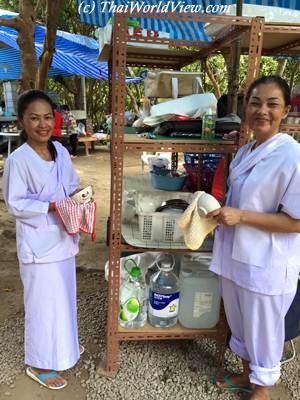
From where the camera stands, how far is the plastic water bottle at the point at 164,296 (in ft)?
7.32

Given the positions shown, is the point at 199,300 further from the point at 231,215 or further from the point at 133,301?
the point at 231,215

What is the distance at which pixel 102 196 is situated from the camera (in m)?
6.60

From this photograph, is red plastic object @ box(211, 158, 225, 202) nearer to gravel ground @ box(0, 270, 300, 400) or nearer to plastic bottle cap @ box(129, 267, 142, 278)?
plastic bottle cap @ box(129, 267, 142, 278)

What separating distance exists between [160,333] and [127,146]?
1171mm

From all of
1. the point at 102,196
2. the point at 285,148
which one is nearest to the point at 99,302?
the point at 285,148

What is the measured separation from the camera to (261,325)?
188 cm

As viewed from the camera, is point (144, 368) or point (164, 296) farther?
point (144, 368)

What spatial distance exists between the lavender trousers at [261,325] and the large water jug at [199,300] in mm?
255

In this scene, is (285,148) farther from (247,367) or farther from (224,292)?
(247,367)

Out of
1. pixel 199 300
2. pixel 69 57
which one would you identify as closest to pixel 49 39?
pixel 199 300

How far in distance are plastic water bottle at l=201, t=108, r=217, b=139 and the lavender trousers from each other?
2.65 feet

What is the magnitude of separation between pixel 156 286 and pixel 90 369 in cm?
69

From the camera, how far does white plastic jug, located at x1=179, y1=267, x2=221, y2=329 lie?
2299 millimetres

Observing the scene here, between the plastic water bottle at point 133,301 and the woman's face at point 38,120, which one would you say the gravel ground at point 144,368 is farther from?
the woman's face at point 38,120
